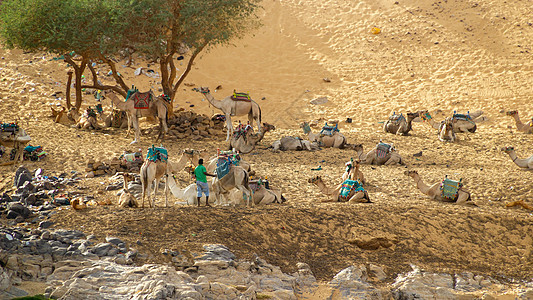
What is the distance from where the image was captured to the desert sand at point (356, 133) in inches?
343

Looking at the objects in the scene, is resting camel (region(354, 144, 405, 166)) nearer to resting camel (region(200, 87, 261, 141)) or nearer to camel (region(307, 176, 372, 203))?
camel (region(307, 176, 372, 203))

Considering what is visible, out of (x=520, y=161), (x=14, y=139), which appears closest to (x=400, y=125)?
(x=520, y=161)

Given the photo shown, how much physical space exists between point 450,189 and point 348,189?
2.13 meters

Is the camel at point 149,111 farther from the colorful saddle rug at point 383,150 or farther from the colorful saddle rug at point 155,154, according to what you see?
the colorful saddle rug at point 155,154

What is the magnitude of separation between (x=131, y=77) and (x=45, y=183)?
15800 millimetres

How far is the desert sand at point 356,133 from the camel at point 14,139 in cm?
73

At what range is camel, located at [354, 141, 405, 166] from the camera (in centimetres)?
1451

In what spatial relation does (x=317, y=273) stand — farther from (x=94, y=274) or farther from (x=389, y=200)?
(x=389, y=200)

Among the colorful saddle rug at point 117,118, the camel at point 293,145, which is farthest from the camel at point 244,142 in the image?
the colorful saddle rug at point 117,118

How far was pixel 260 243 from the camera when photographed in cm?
844

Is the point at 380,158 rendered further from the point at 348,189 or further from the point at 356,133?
the point at 356,133

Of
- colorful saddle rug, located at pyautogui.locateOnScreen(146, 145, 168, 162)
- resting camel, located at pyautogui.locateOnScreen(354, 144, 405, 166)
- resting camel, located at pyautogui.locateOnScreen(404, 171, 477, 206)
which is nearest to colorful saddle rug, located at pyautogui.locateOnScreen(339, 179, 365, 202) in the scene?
Answer: resting camel, located at pyautogui.locateOnScreen(404, 171, 477, 206)

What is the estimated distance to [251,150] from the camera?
15.9 m

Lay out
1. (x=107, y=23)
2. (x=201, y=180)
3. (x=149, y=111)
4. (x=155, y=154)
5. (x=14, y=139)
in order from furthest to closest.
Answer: (x=107, y=23) → (x=149, y=111) → (x=14, y=139) → (x=155, y=154) → (x=201, y=180)
